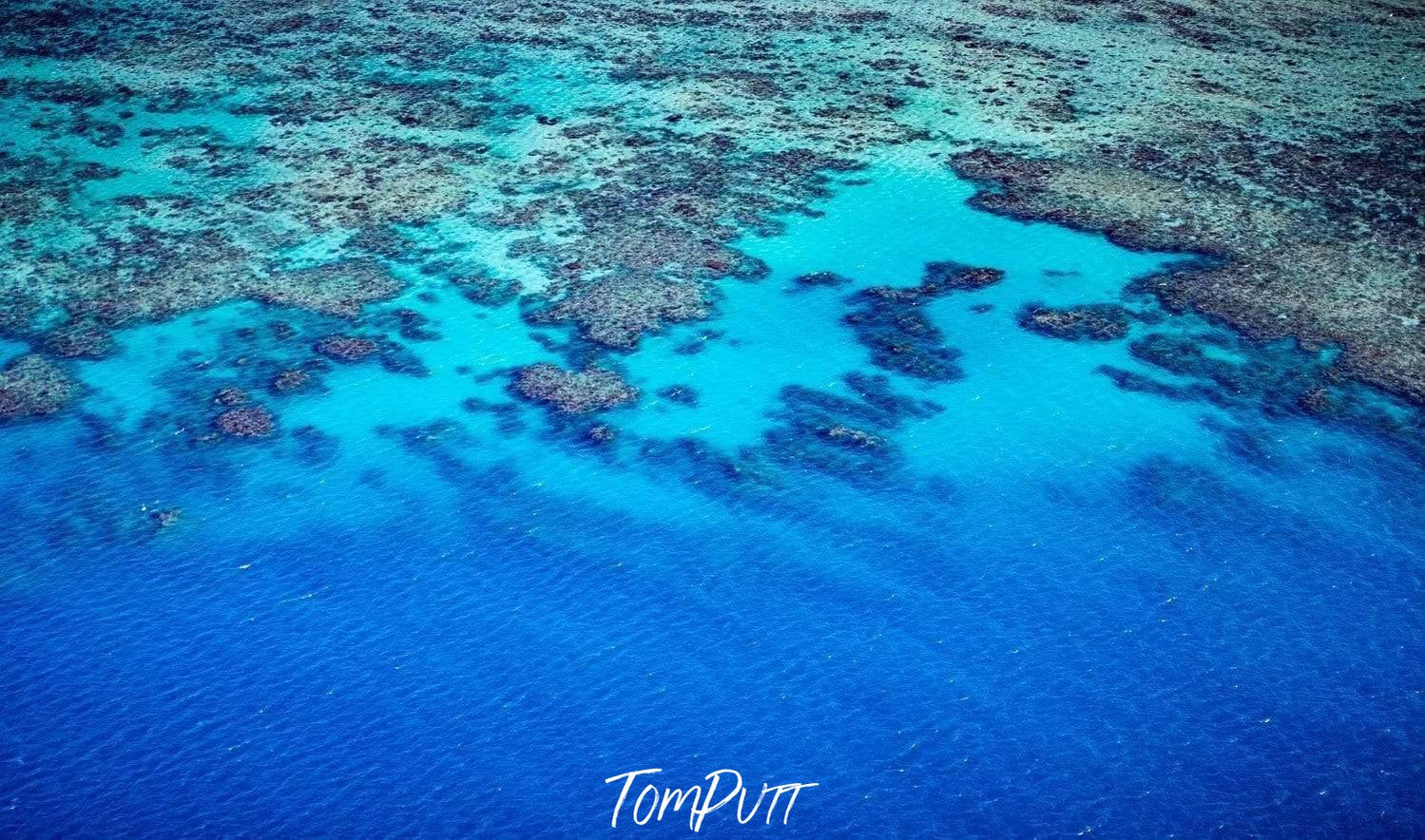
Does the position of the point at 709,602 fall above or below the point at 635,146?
below

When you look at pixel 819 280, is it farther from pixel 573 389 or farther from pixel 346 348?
pixel 346 348

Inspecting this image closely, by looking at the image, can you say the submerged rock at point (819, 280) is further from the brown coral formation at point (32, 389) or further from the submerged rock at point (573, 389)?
the brown coral formation at point (32, 389)

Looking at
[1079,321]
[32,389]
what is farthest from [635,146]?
[32,389]

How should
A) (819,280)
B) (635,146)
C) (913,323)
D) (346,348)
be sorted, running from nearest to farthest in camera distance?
(346,348)
(913,323)
(819,280)
(635,146)

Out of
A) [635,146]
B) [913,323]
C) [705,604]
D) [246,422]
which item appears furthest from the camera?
[635,146]

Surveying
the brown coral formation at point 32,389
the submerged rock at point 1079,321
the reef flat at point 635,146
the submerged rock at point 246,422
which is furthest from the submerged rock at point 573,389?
the submerged rock at point 1079,321

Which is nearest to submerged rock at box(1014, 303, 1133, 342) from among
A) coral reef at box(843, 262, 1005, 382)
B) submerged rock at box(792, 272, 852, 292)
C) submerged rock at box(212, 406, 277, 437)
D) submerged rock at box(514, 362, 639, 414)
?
coral reef at box(843, 262, 1005, 382)
